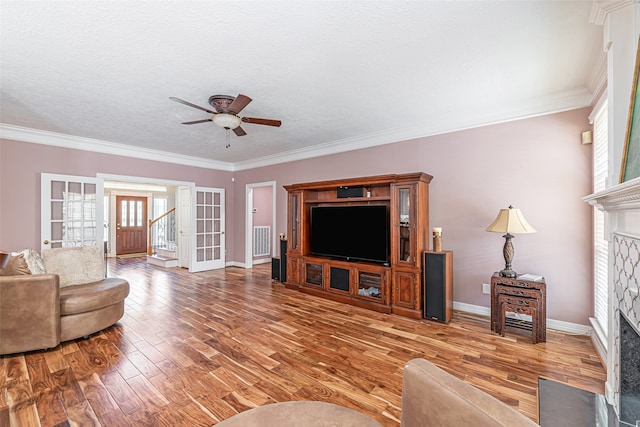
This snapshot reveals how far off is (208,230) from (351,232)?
3.92 m

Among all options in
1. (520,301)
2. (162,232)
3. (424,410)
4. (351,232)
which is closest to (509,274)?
(520,301)

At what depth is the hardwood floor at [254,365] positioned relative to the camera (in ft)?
6.11

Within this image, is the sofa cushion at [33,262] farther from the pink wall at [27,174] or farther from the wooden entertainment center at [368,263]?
the wooden entertainment center at [368,263]

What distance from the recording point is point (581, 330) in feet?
9.58

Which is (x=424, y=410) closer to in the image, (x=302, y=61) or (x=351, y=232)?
(x=302, y=61)

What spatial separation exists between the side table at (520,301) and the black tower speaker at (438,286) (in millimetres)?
481

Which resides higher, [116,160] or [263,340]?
[116,160]

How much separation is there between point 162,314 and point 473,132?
4.69m

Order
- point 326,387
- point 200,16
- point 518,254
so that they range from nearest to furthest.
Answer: point 200,16
point 326,387
point 518,254

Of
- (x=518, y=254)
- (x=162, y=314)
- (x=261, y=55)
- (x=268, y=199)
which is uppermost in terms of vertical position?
(x=261, y=55)

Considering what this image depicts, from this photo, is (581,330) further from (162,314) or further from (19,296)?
(19,296)

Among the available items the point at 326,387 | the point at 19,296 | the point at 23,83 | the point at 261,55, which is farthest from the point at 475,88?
the point at 19,296

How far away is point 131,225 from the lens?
9359 millimetres

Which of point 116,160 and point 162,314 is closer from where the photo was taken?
point 162,314
